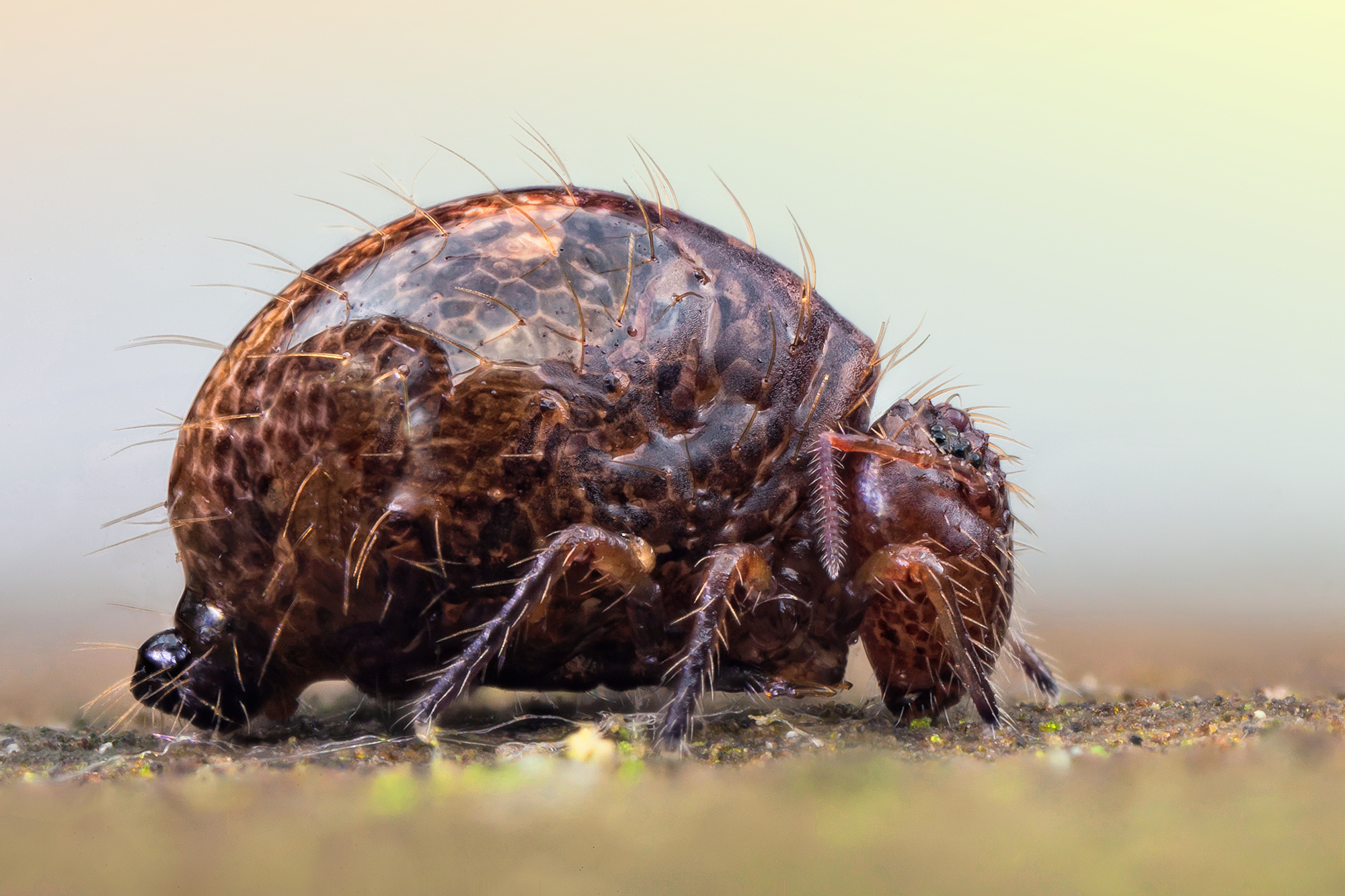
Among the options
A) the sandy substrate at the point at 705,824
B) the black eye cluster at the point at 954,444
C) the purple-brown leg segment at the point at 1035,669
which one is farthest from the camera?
the purple-brown leg segment at the point at 1035,669

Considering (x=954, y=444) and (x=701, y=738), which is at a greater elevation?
(x=954, y=444)

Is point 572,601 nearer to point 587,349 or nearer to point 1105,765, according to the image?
point 587,349

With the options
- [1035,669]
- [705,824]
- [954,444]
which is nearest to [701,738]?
[705,824]

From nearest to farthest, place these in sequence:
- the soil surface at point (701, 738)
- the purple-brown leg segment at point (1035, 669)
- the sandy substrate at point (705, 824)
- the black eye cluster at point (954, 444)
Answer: the sandy substrate at point (705, 824) → the soil surface at point (701, 738) → the black eye cluster at point (954, 444) → the purple-brown leg segment at point (1035, 669)

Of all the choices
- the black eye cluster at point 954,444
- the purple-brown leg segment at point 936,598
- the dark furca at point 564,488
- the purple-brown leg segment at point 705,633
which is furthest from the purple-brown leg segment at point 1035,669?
the purple-brown leg segment at point 705,633

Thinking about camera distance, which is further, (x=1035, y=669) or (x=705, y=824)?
(x=1035, y=669)

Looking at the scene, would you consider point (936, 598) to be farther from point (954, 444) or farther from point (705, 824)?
point (705, 824)

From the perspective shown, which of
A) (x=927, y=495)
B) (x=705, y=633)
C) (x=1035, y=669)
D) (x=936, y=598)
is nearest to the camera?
(x=705, y=633)

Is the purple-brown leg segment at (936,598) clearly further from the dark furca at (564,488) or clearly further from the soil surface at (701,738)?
the soil surface at (701,738)
